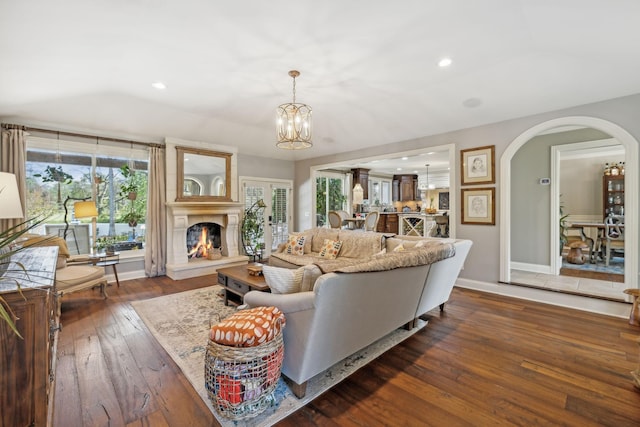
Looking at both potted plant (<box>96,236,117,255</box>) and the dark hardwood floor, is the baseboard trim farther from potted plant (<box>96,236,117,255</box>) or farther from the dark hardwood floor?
potted plant (<box>96,236,117,255</box>)

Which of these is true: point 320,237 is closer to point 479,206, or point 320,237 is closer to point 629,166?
point 479,206

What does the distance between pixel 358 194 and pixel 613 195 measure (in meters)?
6.30

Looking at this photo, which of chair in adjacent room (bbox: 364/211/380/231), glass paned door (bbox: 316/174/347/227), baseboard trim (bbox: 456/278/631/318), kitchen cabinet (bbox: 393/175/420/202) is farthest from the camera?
kitchen cabinet (bbox: 393/175/420/202)

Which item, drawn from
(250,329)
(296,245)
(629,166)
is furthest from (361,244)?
(629,166)

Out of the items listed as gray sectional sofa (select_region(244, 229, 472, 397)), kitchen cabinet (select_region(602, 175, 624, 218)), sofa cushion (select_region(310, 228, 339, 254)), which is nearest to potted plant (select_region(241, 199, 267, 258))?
sofa cushion (select_region(310, 228, 339, 254))

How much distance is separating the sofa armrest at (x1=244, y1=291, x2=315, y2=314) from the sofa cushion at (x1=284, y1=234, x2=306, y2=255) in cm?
296

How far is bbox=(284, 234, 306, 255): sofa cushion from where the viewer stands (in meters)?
5.04

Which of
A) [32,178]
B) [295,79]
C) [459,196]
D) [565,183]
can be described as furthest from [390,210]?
[32,178]

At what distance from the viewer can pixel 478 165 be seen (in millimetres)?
4508

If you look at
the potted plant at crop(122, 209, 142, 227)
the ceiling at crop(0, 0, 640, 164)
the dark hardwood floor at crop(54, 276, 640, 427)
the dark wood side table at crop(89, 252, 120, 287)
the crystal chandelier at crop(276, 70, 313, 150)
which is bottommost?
the dark hardwood floor at crop(54, 276, 640, 427)

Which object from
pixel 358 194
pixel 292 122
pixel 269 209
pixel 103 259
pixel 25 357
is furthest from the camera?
pixel 358 194

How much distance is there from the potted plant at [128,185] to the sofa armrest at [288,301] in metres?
4.40

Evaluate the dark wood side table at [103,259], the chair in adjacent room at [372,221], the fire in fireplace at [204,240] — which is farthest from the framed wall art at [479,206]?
the dark wood side table at [103,259]

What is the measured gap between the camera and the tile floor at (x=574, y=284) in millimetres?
3783
